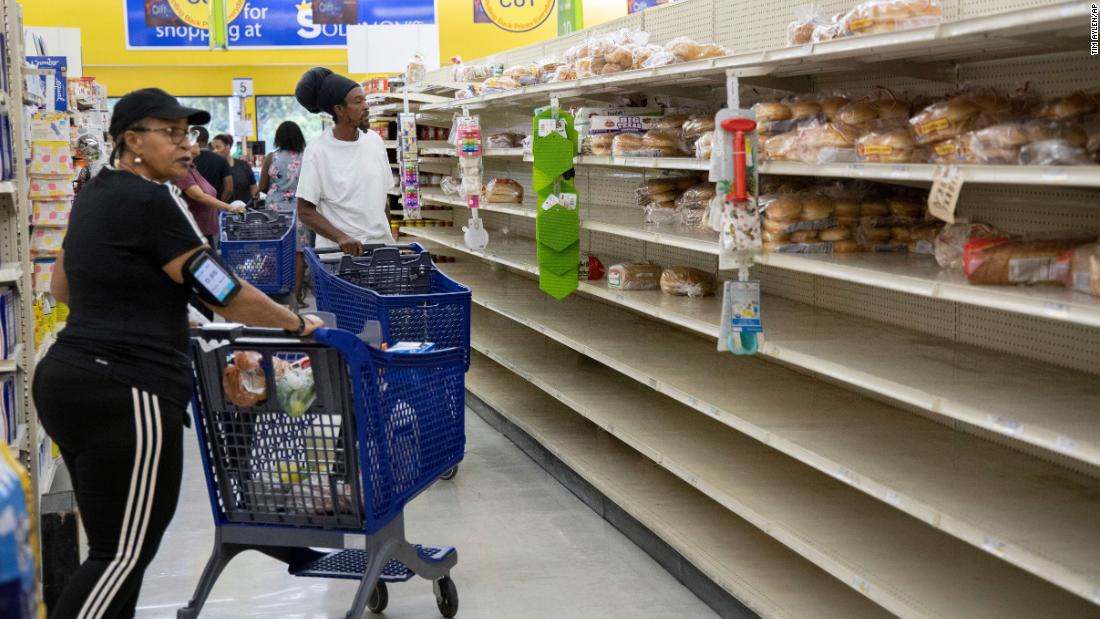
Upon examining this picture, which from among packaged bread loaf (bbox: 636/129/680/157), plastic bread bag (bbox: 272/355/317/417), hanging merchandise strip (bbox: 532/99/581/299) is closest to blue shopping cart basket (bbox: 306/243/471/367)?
hanging merchandise strip (bbox: 532/99/581/299)

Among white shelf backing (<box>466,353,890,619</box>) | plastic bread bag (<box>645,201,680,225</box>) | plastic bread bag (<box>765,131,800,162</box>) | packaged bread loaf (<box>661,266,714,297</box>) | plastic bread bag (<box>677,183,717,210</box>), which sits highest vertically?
plastic bread bag (<box>765,131,800,162</box>)

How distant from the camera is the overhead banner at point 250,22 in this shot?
57.9 ft

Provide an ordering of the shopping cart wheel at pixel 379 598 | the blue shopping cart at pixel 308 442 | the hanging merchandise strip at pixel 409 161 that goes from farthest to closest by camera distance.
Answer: the hanging merchandise strip at pixel 409 161
the shopping cart wheel at pixel 379 598
the blue shopping cart at pixel 308 442

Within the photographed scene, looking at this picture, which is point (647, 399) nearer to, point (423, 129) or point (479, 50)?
point (423, 129)

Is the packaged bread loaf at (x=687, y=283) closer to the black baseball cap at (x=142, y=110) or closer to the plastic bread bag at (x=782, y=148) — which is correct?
the plastic bread bag at (x=782, y=148)

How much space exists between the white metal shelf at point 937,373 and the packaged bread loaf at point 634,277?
1.52ft

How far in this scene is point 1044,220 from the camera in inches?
134

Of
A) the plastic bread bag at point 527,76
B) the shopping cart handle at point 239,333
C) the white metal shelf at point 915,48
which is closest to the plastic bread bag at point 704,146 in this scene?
the white metal shelf at point 915,48

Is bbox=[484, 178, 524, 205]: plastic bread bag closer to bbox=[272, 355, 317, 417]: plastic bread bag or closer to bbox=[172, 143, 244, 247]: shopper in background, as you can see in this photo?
bbox=[172, 143, 244, 247]: shopper in background

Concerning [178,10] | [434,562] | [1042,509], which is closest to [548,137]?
[434,562]

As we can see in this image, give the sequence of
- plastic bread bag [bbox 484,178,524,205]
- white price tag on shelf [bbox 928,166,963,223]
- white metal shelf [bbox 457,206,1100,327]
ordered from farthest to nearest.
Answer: plastic bread bag [bbox 484,178,524,205], white price tag on shelf [bbox 928,166,963,223], white metal shelf [bbox 457,206,1100,327]

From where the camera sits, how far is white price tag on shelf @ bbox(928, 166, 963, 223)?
2717 millimetres

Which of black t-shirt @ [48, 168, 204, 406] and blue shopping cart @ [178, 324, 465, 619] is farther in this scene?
blue shopping cart @ [178, 324, 465, 619]

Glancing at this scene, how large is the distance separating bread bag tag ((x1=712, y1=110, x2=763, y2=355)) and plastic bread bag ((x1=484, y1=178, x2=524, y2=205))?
138 inches
